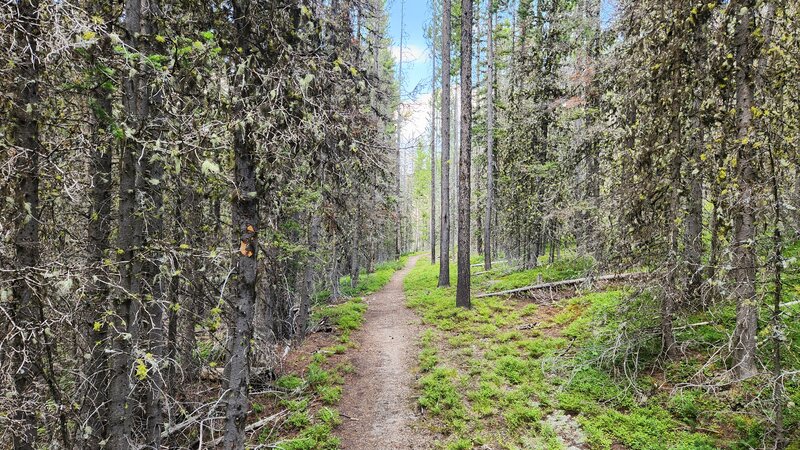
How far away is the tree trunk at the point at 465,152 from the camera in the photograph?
10.3m

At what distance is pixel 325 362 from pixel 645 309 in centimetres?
635

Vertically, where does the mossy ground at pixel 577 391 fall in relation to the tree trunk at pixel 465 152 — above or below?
below

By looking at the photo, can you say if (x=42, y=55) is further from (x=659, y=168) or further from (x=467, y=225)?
(x=467, y=225)

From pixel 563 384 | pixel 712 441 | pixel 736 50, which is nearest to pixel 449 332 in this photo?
pixel 563 384

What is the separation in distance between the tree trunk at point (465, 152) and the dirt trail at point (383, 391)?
6.12ft

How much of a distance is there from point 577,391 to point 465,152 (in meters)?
6.68

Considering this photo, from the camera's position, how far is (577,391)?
6.03 meters

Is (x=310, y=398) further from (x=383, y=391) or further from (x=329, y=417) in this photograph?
(x=383, y=391)

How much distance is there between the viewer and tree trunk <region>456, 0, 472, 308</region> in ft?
33.9

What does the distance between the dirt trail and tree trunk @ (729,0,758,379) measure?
4.45 metres

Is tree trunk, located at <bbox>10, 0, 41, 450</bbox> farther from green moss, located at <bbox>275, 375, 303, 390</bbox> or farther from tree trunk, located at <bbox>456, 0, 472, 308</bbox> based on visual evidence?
tree trunk, located at <bbox>456, 0, 472, 308</bbox>

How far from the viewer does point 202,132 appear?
299 cm

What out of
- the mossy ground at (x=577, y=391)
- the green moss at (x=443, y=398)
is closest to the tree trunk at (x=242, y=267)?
the mossy ground at (x=577, y=391)

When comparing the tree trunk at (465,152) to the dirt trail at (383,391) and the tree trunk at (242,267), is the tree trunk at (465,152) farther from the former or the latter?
the tree trunk at (242,267)
